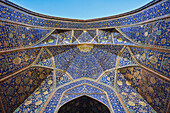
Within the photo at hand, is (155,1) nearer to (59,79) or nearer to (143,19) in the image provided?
(143,19)

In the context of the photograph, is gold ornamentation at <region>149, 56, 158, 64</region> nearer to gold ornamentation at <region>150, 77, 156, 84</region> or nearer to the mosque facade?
the mosque facade

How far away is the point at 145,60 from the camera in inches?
164

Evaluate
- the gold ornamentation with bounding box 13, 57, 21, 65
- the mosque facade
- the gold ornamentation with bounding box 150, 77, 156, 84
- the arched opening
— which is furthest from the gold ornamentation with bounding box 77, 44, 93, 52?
the gold ornamentation with bounding box 150, 77, 156, 84

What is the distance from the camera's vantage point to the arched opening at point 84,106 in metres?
4.26

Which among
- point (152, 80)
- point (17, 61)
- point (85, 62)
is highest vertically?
point (17, 61)

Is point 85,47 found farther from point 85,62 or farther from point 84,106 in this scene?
point 84,106

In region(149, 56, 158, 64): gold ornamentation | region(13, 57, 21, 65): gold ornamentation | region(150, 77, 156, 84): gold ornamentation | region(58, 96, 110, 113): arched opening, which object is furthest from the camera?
region(58, 96, 110, 113): arched opening

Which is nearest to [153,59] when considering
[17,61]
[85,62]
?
[85,62]

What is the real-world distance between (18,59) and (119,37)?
196 inches

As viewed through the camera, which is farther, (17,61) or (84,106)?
(84,106)

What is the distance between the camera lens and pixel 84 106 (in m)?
4.77

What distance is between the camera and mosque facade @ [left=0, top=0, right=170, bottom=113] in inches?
142

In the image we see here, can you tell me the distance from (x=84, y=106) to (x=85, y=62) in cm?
244

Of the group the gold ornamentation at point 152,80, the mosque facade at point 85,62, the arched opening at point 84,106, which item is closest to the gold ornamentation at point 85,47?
the mosque facade at point 85,62
